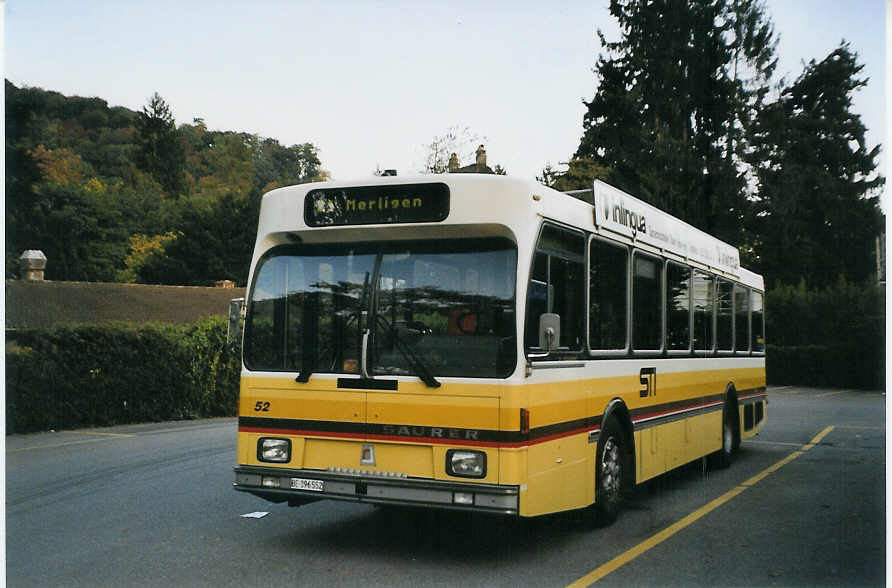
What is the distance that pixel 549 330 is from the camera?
6.54 meters

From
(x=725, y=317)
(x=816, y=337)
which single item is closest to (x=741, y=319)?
(x=725, y=317)

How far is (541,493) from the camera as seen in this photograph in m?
6.67

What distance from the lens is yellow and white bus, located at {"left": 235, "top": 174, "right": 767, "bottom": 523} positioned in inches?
254

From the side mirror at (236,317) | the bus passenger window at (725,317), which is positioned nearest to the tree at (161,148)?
the bus passenger window at (725,317)

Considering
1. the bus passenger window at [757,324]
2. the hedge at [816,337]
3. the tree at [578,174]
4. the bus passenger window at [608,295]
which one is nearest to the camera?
the bus passenger window at [608,295]

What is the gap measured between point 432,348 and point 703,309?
5521 millimetres

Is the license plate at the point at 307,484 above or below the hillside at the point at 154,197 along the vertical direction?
below

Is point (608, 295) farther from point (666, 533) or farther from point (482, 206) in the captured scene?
point (666, 533)

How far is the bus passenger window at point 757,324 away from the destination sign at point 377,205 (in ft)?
28.3

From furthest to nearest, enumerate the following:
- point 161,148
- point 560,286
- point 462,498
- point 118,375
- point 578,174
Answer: point 161,148 → point 578,174 → point 118,375 → point 560,286 → point 462,498

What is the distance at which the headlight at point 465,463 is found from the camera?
251 inches

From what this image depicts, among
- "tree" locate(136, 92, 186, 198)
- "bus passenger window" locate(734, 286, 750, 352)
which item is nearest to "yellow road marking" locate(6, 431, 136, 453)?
"bus passenger window" locate(734, 286, 750, 352)

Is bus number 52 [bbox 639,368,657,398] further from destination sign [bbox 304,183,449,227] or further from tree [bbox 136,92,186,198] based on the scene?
tree [bbox 136,92,186,198]

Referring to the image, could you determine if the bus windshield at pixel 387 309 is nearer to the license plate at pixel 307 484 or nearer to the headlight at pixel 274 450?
the headlight at pixel 274 450
